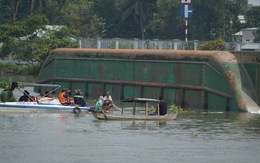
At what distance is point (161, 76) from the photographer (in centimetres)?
5859

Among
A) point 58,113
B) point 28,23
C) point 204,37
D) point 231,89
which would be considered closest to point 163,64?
point 231,89

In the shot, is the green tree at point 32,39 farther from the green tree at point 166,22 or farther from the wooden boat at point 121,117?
the wooden boat at point 121,117

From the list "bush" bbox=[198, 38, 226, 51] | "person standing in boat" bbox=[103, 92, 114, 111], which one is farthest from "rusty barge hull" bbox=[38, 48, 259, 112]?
"bush" bbox=[198, 38, 226, 51]

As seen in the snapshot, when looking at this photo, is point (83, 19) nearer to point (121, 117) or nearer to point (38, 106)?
point (38, 106)

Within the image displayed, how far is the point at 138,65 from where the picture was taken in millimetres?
60469

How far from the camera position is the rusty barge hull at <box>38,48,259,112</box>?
53.7 m

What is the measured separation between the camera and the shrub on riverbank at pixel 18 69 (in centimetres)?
9419

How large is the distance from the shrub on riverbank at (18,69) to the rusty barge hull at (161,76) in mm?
24879

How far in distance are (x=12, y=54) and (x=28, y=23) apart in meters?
5.04

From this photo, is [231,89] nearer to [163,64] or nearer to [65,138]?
[163,64]

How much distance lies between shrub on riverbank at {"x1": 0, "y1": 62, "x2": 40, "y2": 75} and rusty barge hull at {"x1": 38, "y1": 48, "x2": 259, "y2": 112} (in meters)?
24.9

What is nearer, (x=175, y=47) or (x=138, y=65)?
(x=138, y=65)

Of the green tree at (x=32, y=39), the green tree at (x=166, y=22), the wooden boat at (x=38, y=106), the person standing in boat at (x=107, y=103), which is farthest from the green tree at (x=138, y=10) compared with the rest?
the wooden boat at (x=38, y=106)

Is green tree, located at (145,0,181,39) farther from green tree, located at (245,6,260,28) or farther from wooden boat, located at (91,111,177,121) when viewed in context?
wooden boat, located at (91,111,177,121)
